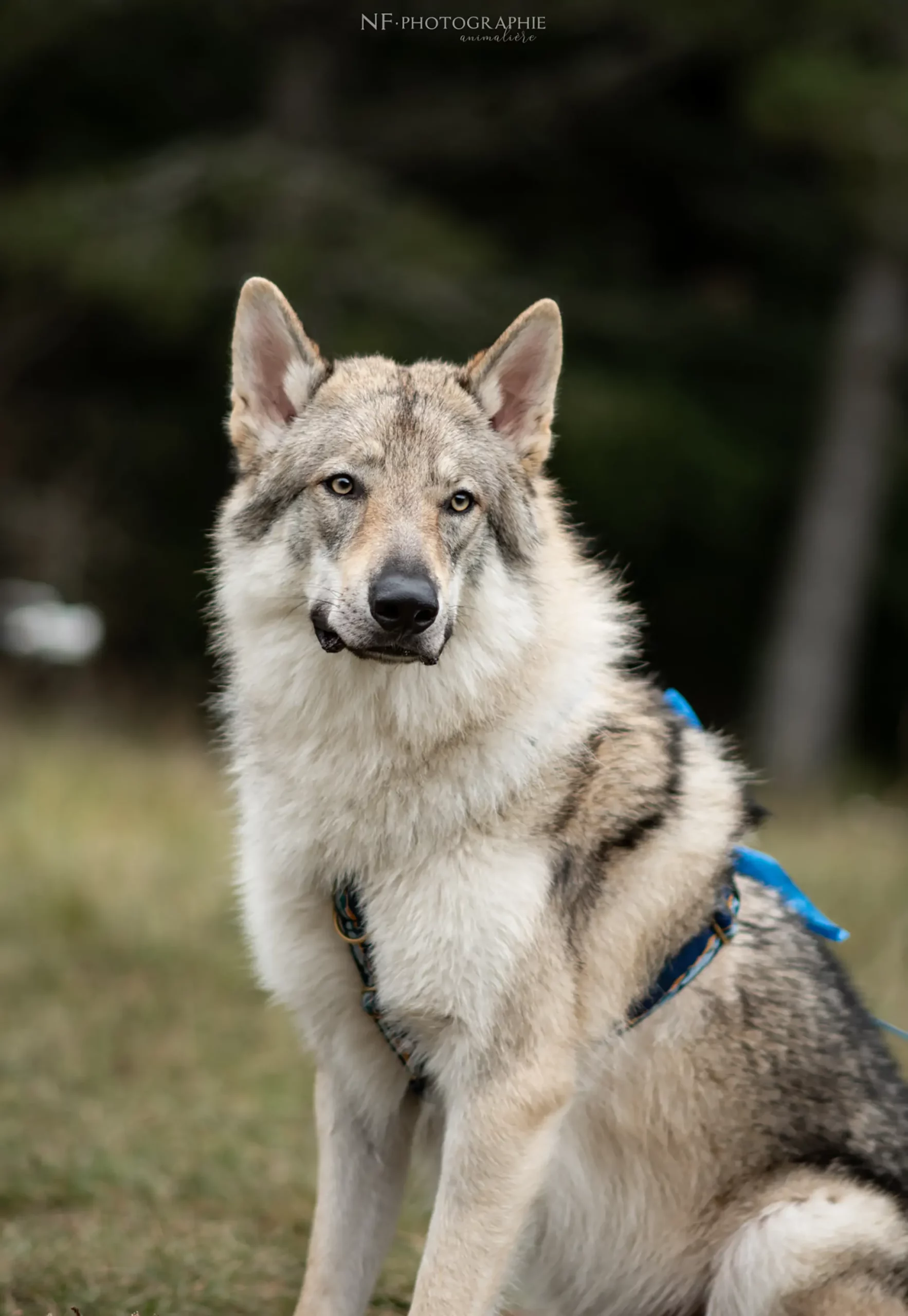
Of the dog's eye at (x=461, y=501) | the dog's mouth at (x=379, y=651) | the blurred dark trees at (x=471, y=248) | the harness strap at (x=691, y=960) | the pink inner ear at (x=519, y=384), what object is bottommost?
the harness strap at (x=691, y=960)

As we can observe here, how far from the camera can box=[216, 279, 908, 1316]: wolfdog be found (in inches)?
123

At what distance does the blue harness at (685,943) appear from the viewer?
324 cm

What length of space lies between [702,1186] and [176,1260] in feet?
5.58

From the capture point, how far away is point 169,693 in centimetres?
1416

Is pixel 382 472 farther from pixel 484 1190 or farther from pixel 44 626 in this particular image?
pixel 44 626

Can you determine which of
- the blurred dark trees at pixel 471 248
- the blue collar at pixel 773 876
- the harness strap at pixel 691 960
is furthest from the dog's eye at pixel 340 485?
the blurred dark trees at pixel 471 248

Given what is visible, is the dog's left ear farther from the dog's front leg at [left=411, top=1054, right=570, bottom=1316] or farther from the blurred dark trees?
the blurred dark trees

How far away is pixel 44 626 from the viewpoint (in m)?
13.5

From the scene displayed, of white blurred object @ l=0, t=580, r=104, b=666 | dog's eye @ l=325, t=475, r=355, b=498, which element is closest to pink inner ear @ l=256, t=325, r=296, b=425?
dog's eye @ l=325, t=475, r=355, b=498

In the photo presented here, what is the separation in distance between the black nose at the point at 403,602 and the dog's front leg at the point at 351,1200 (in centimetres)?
116

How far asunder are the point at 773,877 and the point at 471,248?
33.6 ft

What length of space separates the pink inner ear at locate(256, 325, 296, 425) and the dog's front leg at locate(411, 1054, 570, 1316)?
1676 millimetres

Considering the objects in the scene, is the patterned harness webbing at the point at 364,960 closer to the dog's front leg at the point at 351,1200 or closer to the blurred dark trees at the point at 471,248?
the dog's front leg at the point at 351,1200

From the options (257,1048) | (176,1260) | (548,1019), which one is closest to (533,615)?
(548,1019)
